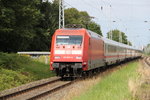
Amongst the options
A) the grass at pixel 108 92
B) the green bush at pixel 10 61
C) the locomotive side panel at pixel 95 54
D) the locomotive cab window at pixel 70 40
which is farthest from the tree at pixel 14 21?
the grass at pixel 108 92

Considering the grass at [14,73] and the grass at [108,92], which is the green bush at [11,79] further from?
the grass at [108,92]

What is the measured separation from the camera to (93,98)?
440 inches

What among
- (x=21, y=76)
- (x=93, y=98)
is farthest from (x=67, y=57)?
(x=93, y=98)

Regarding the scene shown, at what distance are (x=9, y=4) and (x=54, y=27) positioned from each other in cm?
4166

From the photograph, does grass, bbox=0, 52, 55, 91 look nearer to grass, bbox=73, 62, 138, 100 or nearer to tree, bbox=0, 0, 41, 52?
tree, bbox=0, 0, 41, 52

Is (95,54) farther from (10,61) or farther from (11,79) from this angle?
(11,79)

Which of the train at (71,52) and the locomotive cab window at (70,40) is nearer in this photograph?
the train at (71,52)

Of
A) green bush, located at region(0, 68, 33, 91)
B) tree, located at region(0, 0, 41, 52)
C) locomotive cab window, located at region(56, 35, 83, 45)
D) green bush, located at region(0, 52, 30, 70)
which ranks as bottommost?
green bush, located at region(0, 68, 33, 91)

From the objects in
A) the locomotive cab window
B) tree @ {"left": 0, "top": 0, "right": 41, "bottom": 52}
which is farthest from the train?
tree @ {"left": 0, "top": 0, "right": 41, "bottom": 52}

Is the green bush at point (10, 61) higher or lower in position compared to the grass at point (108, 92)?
higher

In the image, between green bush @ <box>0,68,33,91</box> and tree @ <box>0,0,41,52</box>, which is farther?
tree @ <box>0,0,41,52</box>

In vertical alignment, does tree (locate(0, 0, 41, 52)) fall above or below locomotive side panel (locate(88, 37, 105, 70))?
above

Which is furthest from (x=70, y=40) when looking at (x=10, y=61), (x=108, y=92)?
(x=108, y=92)

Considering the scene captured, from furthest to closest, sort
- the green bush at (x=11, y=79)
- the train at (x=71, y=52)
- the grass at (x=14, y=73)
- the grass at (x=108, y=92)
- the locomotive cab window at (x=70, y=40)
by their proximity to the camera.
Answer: the locomotive cab window at (x=70, y=40)
the train at (x=71, y=52)
the grass at (x=14, y=73)
the green bush at (x=11, y=79)
the grass at (x=108, y=92)
